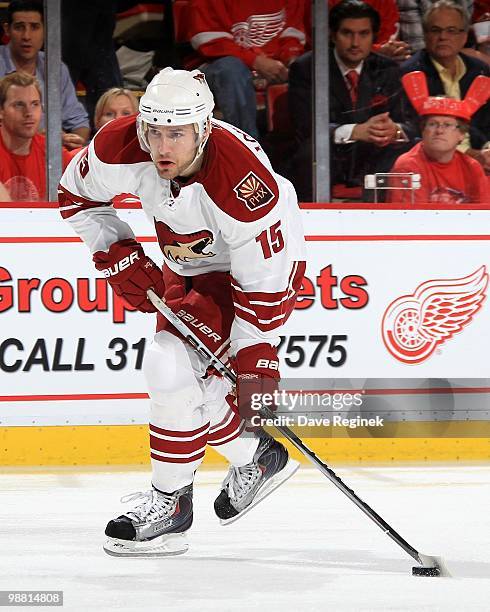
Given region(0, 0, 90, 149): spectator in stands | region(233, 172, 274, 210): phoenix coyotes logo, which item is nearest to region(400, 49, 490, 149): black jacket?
region(0, 0, 90, 149): spectator in stands

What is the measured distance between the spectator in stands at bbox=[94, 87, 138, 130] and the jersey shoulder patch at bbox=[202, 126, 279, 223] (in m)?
→ 2.02

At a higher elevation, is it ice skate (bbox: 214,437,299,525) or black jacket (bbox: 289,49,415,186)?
black jacket (bbox: 289,49,415,186)

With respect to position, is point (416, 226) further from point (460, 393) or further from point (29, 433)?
point (29, 433)

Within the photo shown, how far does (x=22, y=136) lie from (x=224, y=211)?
2.10 metres

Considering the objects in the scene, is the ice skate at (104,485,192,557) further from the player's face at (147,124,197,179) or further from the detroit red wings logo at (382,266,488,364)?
the detroit red wings logo at (382,266,488,364)

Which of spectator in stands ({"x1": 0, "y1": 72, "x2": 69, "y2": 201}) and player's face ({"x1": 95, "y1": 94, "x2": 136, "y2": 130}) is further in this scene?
player's face ({"x1": 95, "y1": 94, "x2": 136, "y2": 130})

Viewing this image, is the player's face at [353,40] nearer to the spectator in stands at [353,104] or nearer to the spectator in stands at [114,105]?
the spectator in stands at [353,104]

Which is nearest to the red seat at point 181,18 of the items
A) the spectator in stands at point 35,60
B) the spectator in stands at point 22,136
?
the spectator in stands at point 35,60

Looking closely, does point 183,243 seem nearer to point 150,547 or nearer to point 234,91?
point 150,547

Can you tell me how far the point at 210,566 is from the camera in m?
2.74

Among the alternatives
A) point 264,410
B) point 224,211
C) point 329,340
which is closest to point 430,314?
point 329,340

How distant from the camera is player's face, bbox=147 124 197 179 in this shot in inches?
109

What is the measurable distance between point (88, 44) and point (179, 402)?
2.35 metres

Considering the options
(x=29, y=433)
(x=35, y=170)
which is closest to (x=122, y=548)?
(x=29, y=433)
